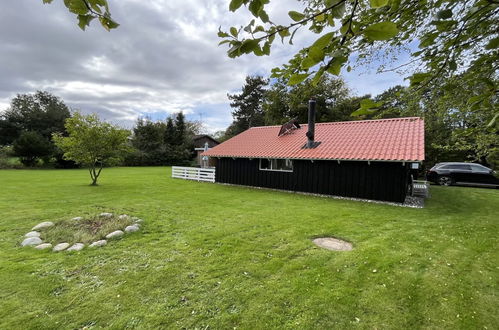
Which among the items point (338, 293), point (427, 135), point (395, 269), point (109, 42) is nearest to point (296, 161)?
point (395, 269)

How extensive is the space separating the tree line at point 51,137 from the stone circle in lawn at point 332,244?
23.8m

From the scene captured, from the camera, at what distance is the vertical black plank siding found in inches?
347

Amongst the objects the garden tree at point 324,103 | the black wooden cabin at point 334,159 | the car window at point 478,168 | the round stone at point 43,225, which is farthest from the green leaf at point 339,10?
the garden tree at point 324,103

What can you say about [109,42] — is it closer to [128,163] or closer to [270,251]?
[270,251]

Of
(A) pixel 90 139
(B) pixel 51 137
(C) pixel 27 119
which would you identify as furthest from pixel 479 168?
(C) pixel 27 119

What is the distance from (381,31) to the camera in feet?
2.49

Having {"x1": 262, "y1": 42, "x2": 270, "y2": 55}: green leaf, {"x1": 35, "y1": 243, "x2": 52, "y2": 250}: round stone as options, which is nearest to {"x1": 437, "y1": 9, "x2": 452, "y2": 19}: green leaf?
{"x1": 262, "y1": 42, "x2": 270, "y2": 55}: green leaf

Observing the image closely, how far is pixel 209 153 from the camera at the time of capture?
14.4 meters

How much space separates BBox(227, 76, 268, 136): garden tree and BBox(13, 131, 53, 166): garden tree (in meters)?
23.0

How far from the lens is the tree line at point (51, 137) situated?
78.0 ft

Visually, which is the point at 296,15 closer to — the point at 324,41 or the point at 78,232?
the point at 324,41

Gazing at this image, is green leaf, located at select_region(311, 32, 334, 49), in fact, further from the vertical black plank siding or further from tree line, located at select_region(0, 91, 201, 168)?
tree line, located at select_region(0, 91, 201, 168)

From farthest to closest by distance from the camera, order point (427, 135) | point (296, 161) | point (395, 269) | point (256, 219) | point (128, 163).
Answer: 1. point (128, 163)
2. point (427, 135)
3. point (296, 161)
4. point (256, 219)
5. point (395, 269)

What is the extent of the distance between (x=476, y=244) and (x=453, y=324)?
10.5ft
